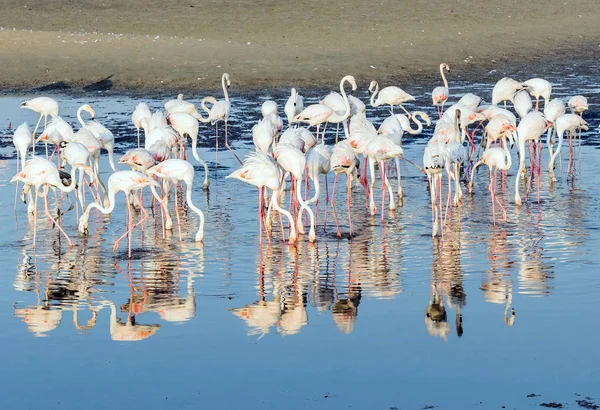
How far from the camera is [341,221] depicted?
10.7m

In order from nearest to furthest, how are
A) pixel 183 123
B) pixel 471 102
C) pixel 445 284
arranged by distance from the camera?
pixel 445 284 → pixel 183 123 → pixel 471 102

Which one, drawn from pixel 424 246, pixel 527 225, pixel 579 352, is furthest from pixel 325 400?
pixel 527 225

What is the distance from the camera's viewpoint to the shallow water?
6055mm

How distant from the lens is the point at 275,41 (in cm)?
2578

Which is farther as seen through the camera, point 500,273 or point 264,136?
point 264,136

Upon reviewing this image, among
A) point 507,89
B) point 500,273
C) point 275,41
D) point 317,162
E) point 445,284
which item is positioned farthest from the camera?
point 275,41

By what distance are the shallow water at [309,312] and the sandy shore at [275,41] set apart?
36.3ft

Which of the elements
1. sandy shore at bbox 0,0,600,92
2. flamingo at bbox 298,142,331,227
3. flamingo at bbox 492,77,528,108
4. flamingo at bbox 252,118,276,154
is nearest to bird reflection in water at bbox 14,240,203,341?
flamingo at bbox 298,142,331,227

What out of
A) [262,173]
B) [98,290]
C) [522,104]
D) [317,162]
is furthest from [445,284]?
[522,104]

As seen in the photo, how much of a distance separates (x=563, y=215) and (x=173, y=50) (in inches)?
585

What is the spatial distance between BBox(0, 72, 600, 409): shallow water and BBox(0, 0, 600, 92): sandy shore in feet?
36.3

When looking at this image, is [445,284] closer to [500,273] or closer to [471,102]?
[500,273]

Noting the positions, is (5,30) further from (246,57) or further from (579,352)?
(579,352)

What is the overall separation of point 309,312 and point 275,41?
1883 centimetres
